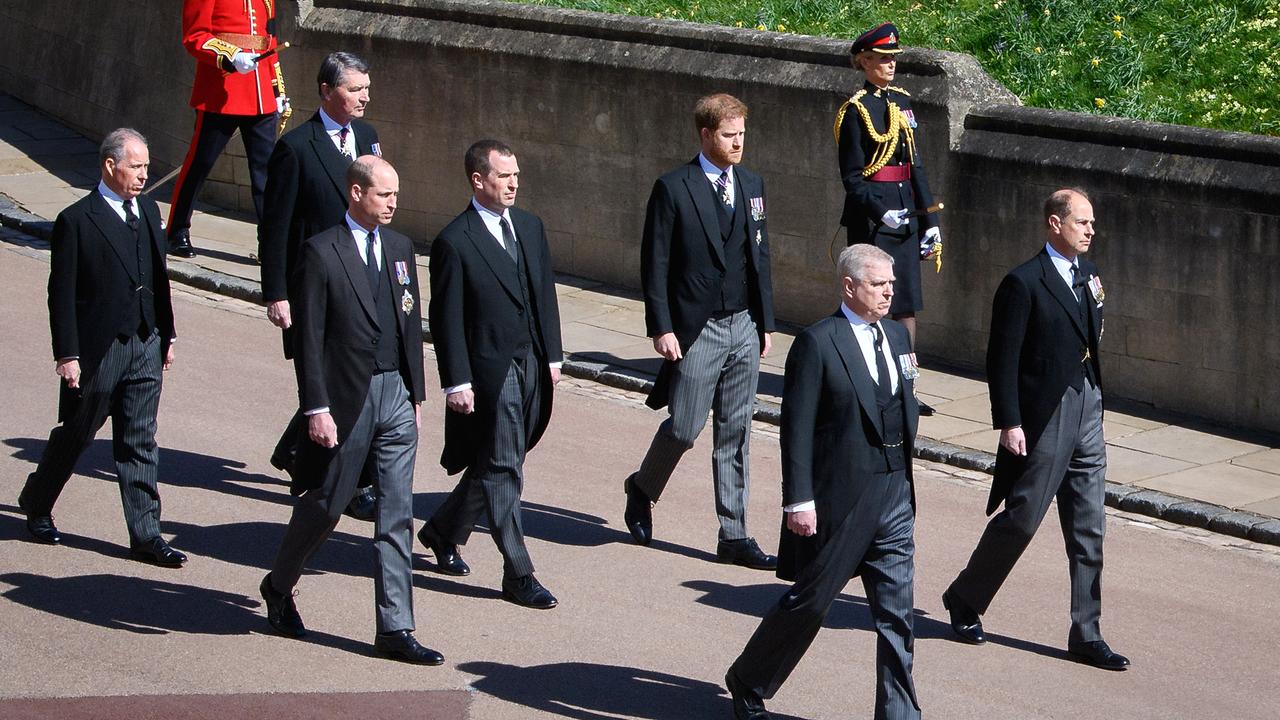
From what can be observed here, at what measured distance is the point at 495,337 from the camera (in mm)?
8039

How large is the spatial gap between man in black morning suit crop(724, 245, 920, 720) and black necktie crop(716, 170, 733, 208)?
2.31 m

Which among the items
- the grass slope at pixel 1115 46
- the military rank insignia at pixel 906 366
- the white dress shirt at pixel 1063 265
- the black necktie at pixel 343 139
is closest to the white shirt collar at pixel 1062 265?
the white dress shirt at pixel 1063 265

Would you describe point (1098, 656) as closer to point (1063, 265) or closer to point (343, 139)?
point (1063, 265)

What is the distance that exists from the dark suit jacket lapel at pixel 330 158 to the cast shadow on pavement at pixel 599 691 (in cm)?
282

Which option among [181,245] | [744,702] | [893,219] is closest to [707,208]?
[893,219]

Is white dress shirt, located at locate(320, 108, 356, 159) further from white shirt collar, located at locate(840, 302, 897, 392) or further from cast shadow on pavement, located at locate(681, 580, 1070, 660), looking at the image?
white shirt collar, located at locate(840, 302, 897, 392)

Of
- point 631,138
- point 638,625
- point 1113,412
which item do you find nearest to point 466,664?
point 638,625

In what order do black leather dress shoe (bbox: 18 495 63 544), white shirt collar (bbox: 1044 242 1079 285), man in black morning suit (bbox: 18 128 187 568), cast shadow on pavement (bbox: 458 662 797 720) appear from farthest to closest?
1. black leather dress shoe (bbox: 18 495 63 544)
2. man in black morning suit (bbox: 18 128 187 568)
3. white shirt collar (bbox: 1044 242 1079 285)
4. cast shadow on pavement (bbox: 458 662 797 720)

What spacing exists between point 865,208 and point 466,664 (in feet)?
14.4

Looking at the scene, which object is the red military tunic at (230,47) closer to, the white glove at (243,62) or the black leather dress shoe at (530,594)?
the white glove at (243,62)

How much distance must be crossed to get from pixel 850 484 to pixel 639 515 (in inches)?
96.8

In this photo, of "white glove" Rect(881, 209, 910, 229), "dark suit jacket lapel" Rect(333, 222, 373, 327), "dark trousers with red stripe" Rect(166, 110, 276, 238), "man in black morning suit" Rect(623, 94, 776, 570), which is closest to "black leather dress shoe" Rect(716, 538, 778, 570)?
"man in black morning suit" Rect(623, 94, 776, 570)

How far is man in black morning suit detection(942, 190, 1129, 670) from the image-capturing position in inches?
303

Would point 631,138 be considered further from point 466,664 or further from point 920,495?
point 466,664
